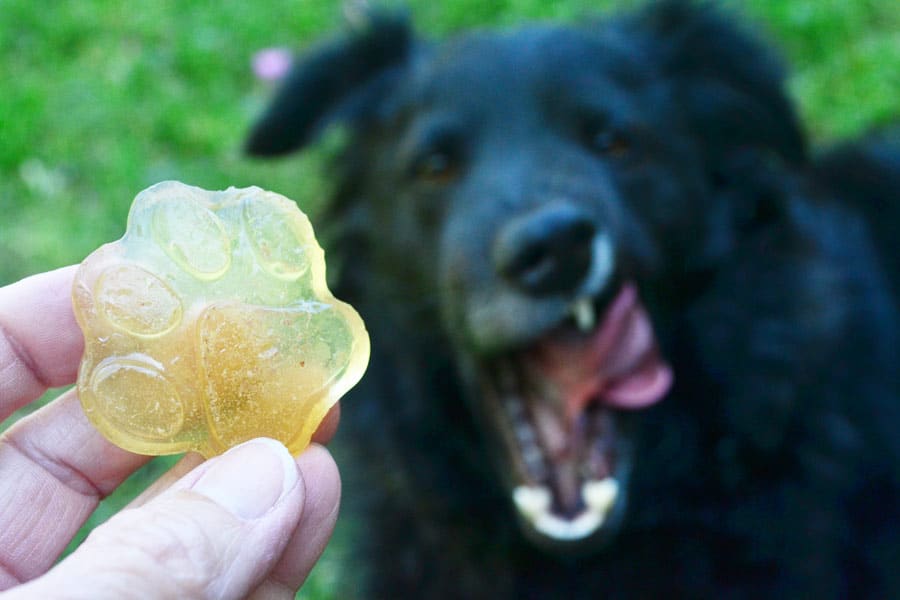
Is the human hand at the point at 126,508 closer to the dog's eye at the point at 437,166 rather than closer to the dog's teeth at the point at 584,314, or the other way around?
the dog's teeth at the point at 584,314

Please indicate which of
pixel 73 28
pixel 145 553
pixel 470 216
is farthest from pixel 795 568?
pixel 73 28

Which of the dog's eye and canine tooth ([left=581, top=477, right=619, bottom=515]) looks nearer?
canine tooth ([left=581, top=477, right=619, bottom=515])

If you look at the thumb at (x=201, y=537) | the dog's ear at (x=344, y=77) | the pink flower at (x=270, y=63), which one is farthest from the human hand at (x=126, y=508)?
the pink flower at (x=270, y=63)

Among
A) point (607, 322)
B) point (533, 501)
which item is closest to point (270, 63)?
point (607, 322)

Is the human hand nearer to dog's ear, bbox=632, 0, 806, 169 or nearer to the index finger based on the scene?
the index finger

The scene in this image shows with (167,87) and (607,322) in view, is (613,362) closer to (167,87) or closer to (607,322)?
(607,322)

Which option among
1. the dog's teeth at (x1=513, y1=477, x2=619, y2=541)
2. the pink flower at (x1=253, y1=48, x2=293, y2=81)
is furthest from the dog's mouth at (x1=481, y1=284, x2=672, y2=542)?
the pink flower at (x1=253, y1=48, x2=293, y2=81)
